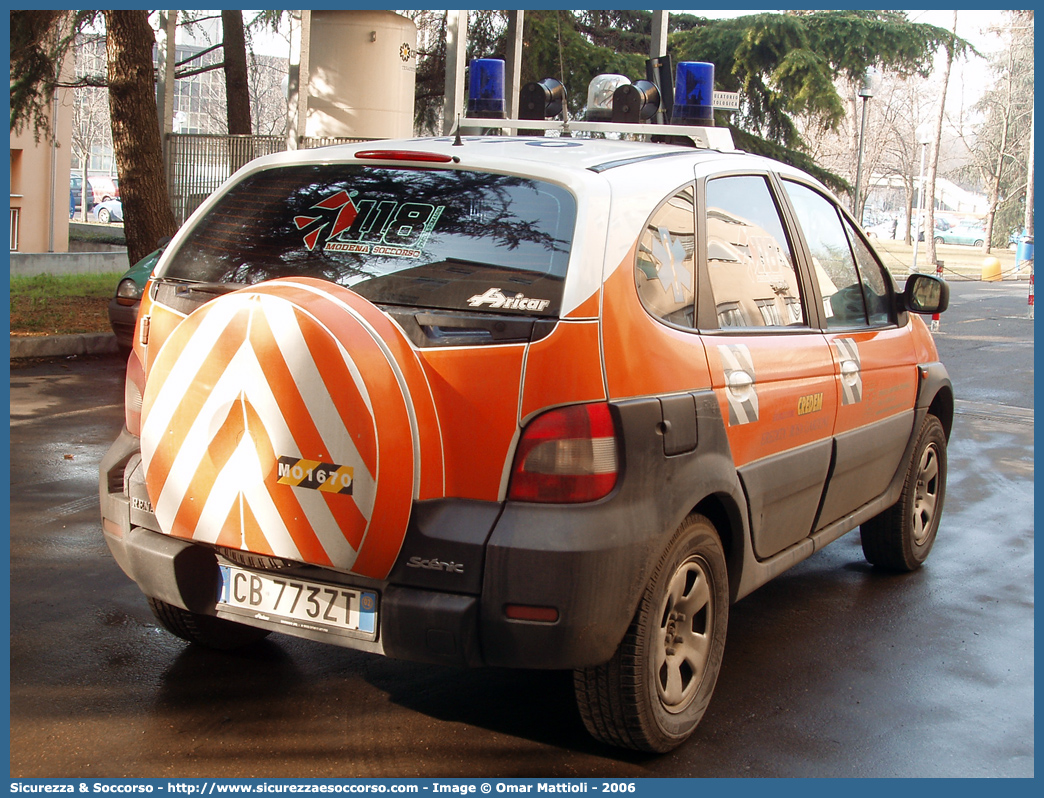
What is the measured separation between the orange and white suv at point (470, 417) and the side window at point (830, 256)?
684 mm

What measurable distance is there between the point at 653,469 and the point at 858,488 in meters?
1.91

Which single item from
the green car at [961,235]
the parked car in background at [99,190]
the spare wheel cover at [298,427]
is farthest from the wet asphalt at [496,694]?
the green car at [961,235]

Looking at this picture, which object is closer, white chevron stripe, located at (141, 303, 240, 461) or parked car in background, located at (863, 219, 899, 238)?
white chevron stripe, located at (141, 303, 240, 461)

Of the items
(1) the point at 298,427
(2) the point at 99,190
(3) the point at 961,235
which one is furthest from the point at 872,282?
(3) the point at 961,235


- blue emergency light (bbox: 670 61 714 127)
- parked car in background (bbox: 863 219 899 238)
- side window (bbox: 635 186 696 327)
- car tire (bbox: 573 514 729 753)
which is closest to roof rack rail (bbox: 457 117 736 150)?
blue emergency light (bbox: 670 61 714 127)

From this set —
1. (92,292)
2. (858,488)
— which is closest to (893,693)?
(858,488)

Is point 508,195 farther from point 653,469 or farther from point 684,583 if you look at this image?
point 684,583

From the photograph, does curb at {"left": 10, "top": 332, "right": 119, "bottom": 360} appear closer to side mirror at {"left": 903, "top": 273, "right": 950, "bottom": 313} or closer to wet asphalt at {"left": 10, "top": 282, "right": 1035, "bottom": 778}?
wet asphalt at {"left": 10, "top": 282, "right": 1035, "bottom": 778}

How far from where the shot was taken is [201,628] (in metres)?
3.88

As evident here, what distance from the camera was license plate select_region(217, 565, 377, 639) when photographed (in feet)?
9.92

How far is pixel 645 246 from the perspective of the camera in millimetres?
3268

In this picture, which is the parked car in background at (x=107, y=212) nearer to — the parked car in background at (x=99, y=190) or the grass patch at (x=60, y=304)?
the parked car in background at (x=99, y=190)

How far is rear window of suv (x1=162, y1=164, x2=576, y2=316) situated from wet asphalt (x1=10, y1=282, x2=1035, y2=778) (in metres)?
1.38

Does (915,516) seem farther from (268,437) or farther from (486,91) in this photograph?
(268,437)
